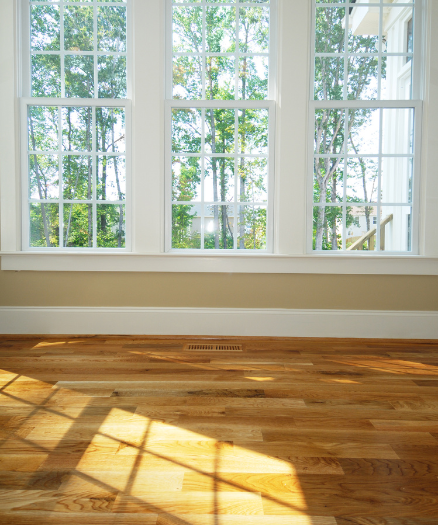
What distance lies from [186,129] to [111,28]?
3.49ft

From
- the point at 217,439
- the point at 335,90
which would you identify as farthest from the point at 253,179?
the point at 217,439

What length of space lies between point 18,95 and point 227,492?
3.54m

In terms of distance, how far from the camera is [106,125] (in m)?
3.70

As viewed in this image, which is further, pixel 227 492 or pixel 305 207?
pixel 305 207

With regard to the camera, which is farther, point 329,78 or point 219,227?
point 219,227

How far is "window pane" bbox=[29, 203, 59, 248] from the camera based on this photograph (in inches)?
148

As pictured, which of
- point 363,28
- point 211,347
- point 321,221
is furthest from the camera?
point 321,221

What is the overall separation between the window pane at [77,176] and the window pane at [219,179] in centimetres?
101

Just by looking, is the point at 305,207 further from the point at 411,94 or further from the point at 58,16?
the point at 58,16

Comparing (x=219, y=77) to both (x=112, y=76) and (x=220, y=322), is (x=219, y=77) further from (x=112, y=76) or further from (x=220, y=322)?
(x=220, y=322)

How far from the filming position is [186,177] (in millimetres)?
3734

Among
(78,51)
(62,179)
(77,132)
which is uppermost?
(78,51)

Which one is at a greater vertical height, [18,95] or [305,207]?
[18,95]

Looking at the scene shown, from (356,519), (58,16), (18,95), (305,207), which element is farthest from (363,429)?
(58,16)
